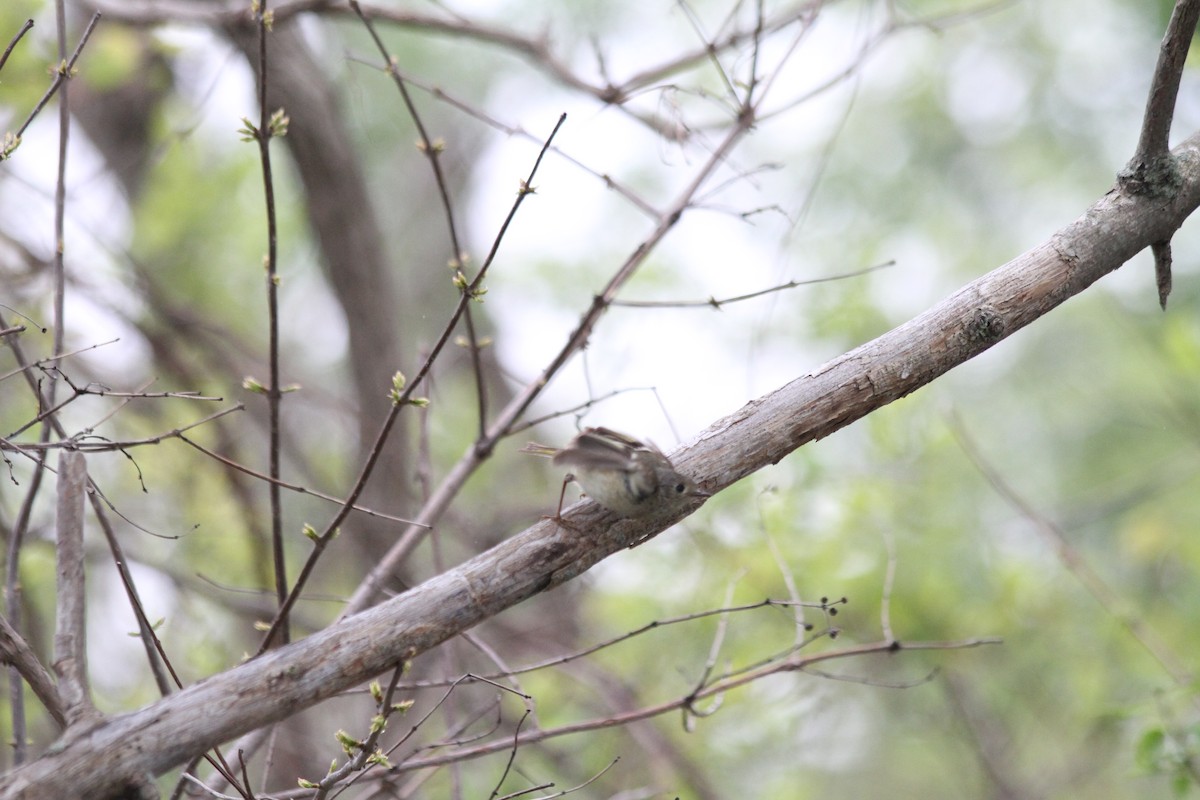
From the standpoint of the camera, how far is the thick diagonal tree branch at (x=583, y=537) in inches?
56.7

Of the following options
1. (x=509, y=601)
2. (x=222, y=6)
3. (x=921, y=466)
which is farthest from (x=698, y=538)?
(x=222, y=6)

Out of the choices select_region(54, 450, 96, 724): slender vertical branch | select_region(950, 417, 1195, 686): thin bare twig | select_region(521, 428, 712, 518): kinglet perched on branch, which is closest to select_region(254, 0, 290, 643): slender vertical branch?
select_region(54, 450, 96, 724): slender vertical branch

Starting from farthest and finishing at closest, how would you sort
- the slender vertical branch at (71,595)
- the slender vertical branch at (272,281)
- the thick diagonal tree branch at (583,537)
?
the slender vertical branch at (272,281) < the slender vertical branch at (71,595) < the thick diagonal tree branch at (583,537)

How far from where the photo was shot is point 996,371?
28.4 feet

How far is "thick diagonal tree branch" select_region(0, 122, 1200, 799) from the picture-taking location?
1440 mm

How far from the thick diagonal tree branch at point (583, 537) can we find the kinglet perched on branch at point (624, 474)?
51 millimetres

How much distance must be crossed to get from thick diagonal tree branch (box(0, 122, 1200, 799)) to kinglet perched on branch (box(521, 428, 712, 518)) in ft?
0.17

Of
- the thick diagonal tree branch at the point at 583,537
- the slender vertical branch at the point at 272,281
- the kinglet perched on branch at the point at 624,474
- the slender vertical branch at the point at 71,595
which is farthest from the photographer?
the slender vertical branch at the point at 272,281

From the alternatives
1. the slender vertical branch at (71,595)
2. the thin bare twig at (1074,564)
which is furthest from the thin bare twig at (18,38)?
the thin bare twig at (1074,564)

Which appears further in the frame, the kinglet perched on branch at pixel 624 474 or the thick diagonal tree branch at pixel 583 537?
the kinglet perched on branch at pixel 624 474

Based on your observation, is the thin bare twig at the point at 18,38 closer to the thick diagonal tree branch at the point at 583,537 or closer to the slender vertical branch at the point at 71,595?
the slender vertical branch at the point at 71,595

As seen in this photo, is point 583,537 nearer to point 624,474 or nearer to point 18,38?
point 624,474

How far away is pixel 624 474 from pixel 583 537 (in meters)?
0.14

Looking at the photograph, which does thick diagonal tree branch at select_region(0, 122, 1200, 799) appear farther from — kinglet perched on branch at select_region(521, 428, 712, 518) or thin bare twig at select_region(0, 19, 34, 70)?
thin bare twig at select_region(0, 19, 34, 70)
